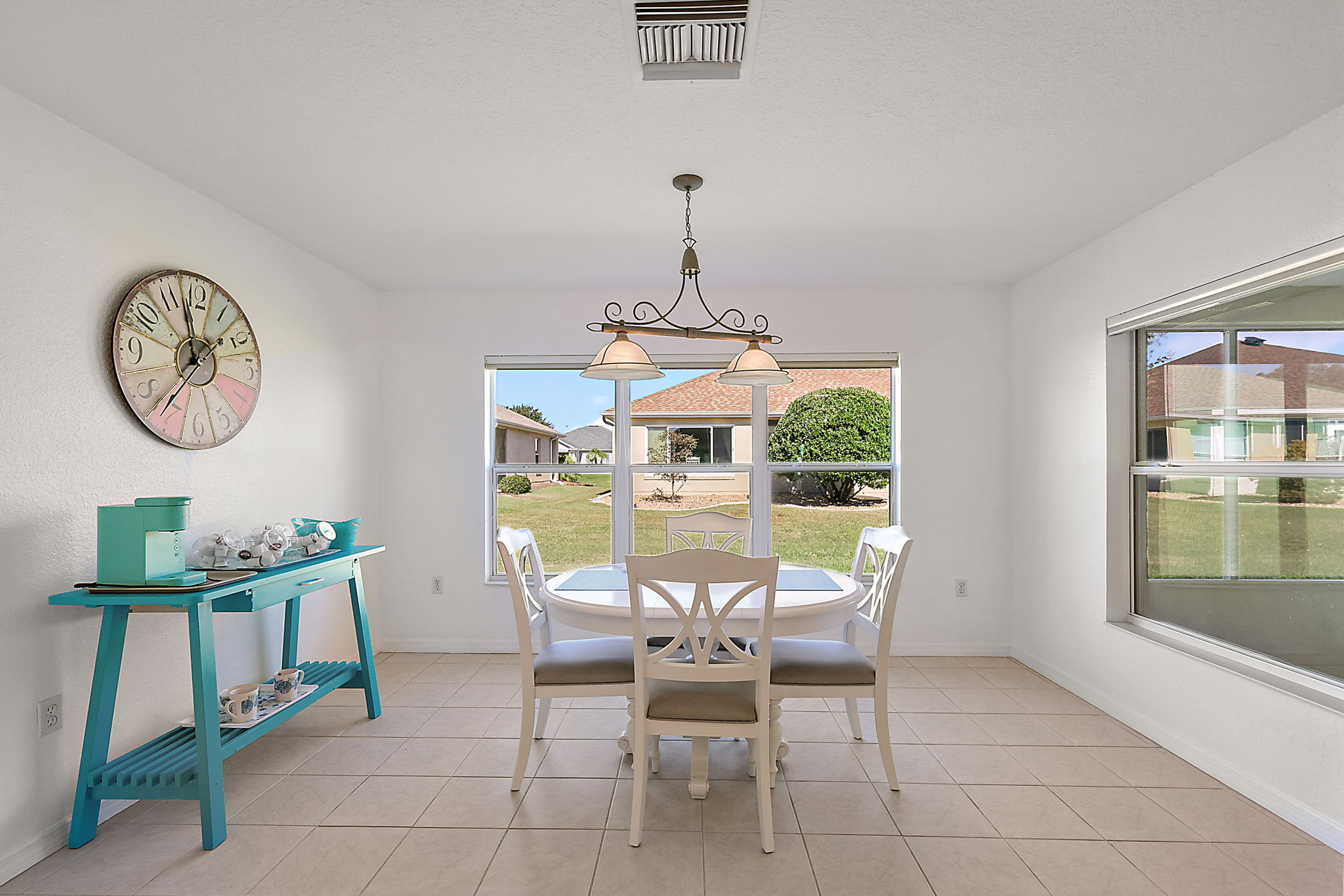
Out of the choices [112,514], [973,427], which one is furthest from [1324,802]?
[112,514]

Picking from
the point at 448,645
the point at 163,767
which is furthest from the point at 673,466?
the point at 163,767

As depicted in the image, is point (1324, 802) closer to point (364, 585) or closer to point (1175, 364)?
point (1175, 364)

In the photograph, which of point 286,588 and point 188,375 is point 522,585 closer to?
point 286,588

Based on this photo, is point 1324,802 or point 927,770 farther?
point 927,770

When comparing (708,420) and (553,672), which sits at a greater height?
(708,420)

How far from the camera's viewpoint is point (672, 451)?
4.79 m

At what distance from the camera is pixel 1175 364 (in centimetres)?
322

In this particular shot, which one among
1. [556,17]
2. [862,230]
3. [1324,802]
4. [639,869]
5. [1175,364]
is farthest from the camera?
[862,230]

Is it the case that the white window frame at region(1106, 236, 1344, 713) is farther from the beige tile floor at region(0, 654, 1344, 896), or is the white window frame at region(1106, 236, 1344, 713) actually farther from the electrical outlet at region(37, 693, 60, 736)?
the electrical outlet at region(37, 693, 60, 736)

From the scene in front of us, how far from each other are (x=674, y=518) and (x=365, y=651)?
163 cm

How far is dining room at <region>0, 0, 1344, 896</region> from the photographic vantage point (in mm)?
2062

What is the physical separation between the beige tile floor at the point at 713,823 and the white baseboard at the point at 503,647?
111 cm

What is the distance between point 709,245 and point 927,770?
2.62 meters

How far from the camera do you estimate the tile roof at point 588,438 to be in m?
4.83
